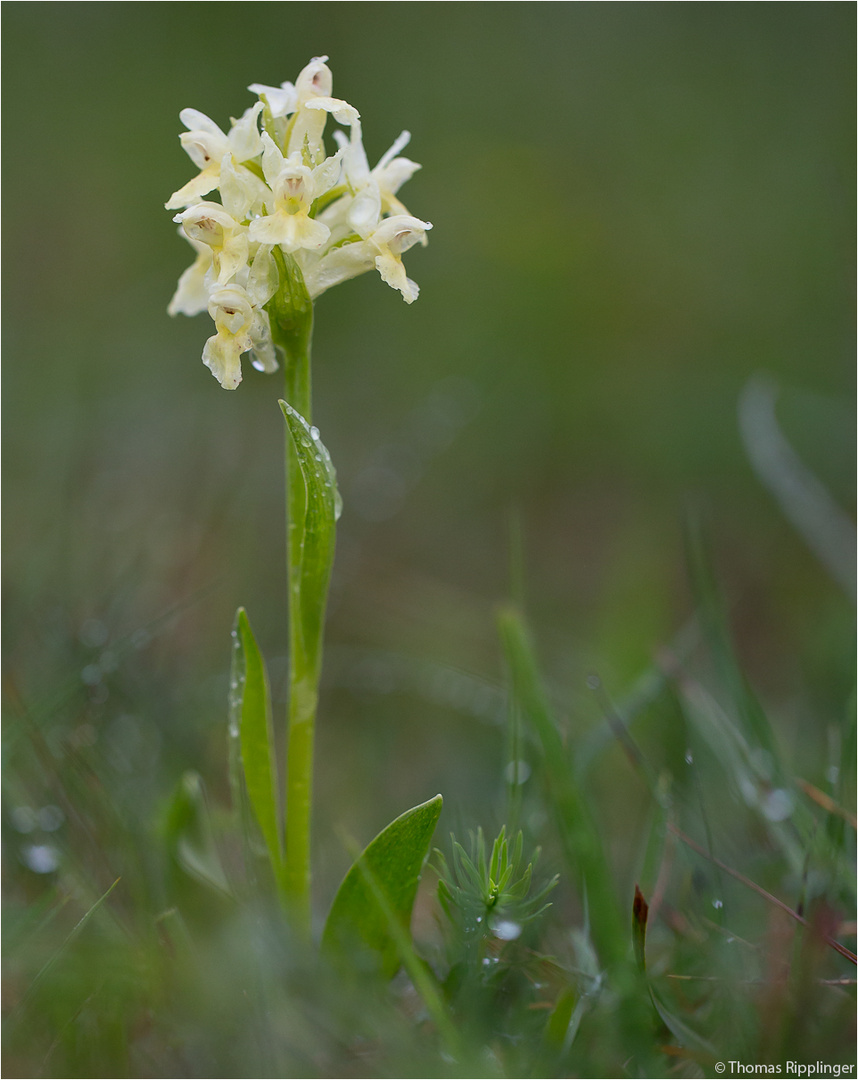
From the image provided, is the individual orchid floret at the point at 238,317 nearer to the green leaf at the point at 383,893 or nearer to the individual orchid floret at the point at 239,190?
the individual orchid floret at the point at 239,190

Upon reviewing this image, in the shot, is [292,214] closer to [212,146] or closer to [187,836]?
[212,146]

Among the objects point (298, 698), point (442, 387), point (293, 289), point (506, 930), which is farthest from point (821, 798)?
point (442, 387)

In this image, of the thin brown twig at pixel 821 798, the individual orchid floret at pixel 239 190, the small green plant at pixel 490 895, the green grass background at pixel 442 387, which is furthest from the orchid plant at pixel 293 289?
the thin brown twig at pixel 821 798

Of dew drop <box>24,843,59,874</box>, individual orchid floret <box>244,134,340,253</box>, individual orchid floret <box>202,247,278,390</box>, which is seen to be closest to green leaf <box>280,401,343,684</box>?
individual orchid floret <box>202,247,278,390</box>

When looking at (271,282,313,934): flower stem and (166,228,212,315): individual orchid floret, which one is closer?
(271,282,313,934): flower stem

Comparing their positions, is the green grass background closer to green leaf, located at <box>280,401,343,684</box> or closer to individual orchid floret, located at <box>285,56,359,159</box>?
green leaf, located at <box>280,401,343,684</box>

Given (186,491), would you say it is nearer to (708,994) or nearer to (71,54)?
(708,994)

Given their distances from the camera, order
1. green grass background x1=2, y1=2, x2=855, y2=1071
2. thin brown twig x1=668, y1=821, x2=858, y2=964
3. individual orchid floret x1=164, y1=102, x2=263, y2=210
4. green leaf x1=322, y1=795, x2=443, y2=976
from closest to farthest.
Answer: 1. thin brown twig x1=668, y1=821, x2=858, y2=964
2. green leaf x1=322, y1=795, x2=443, y2=976
3. individual orchid floret x1=164, y1=102, x2=263, y2=210
4. green grass background x1=2, y1=2, x2=855, y2=1071
